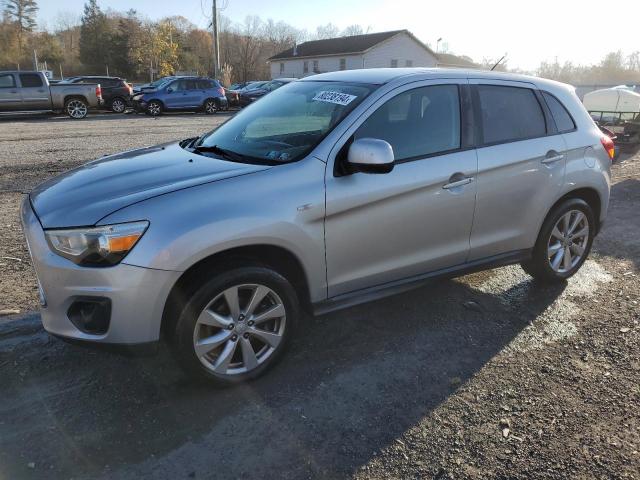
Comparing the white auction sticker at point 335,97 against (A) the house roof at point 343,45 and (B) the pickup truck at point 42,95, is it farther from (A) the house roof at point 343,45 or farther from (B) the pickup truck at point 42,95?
(A) the house roof at point 343,45

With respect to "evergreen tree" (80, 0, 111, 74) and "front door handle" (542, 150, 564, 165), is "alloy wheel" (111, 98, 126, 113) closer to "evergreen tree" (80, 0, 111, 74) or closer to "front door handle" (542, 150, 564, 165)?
"front door handle" (542, 150, 564, 165)

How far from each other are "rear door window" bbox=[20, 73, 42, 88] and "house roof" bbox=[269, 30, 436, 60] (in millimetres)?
34330

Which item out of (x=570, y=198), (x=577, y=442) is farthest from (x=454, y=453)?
(x=570, y=198)

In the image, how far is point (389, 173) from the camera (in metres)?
3.24

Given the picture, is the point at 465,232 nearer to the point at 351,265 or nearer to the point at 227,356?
the point at 351,265

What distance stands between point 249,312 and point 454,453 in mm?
1323

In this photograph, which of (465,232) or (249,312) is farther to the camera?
(465,232)

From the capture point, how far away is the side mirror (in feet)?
9.60

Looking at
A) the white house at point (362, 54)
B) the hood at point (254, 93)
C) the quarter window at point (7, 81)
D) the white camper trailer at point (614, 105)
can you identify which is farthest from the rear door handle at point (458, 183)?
the white house at point (362, 54)

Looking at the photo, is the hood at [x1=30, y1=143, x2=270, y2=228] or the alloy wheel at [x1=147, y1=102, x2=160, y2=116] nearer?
the hood at [x1=30, y1=143, x2=270, y2=228]

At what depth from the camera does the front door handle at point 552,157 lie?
402 centimetres

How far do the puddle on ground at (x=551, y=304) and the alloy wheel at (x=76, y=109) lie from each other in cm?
1934

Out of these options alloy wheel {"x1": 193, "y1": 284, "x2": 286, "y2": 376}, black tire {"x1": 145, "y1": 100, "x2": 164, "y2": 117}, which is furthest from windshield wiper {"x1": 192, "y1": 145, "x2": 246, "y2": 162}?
black tire {"x1": 145, "y1": 100, "x2": 164, "y2": 117}

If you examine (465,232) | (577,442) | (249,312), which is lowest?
(577,442)
